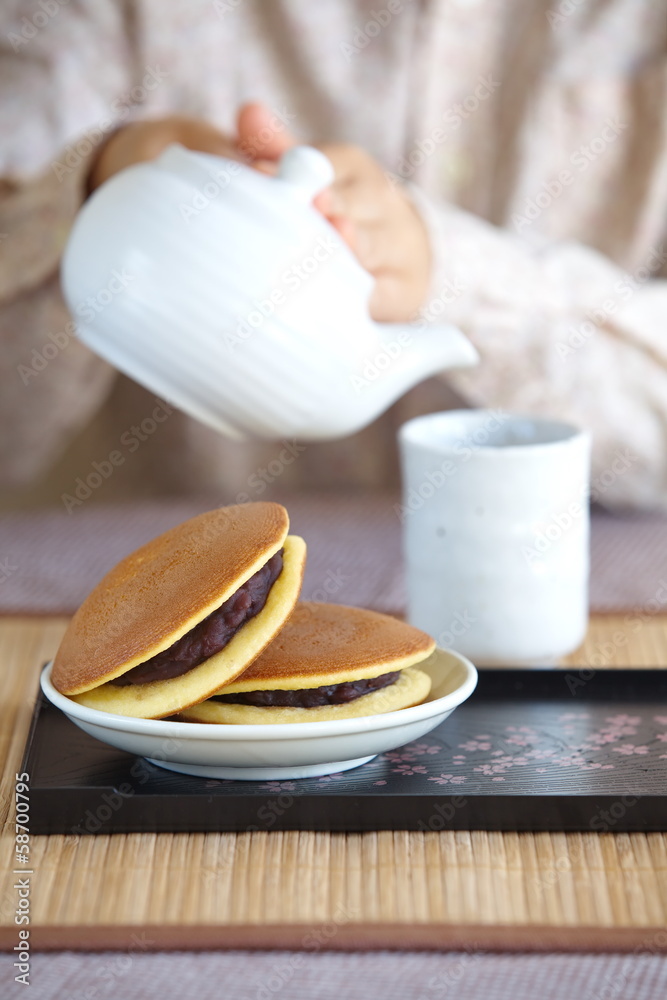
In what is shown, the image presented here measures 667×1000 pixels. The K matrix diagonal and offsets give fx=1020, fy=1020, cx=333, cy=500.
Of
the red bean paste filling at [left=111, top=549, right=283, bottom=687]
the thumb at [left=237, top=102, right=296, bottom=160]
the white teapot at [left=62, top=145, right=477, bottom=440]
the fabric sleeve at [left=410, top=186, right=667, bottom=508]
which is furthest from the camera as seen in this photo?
the fabric sleeve at [left=410, top=186, right=667, bottom=508]

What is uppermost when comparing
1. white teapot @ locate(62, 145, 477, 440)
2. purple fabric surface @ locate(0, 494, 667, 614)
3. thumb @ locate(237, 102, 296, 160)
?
thumb @ locate(237, 102, 296, 160)

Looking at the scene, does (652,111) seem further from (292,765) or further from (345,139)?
(292,765)

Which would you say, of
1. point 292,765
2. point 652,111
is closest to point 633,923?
point 292,765

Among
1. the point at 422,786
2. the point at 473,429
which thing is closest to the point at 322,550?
the point at 473,429

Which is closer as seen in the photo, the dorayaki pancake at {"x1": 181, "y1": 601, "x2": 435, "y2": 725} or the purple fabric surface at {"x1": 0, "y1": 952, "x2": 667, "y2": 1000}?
the purple fabric surface at {"x1": 0, "y1": 952, "x2": 667, "y2": 1000}

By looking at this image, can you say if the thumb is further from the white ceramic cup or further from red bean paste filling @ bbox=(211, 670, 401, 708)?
red bean paste filling @ bbox=(211, 670, 401, 708)

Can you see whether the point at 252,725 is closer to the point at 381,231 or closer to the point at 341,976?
the point at 341,976

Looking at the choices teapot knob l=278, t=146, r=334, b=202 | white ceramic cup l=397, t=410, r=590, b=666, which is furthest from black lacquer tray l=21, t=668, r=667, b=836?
teapot knob l=278, t=146, r=334, b=202
